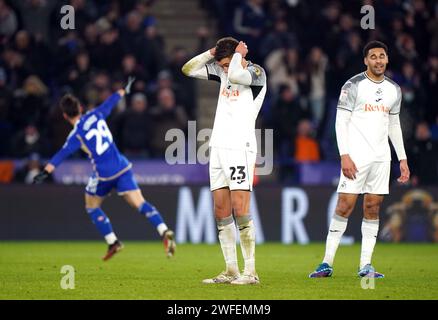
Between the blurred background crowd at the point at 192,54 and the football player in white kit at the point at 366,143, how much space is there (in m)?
7.89

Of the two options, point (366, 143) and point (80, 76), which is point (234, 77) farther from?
point (80, 76)

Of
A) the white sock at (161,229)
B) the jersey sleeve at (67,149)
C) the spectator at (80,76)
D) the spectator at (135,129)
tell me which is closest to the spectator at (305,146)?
the spectator at (135,129)

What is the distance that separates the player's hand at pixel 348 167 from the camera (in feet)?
38.2

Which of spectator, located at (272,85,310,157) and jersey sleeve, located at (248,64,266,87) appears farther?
spectator, located at (272,85,310,157)

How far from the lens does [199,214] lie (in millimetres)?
19281

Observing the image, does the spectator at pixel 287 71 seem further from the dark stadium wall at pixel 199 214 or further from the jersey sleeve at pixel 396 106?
the jersey sleeve at pixel 396 106

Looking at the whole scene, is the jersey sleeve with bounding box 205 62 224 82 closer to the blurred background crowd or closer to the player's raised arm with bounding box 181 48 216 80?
the player's raised arm with bounding box 181 48 216 80

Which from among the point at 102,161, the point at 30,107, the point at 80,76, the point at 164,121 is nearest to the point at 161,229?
the point at 102,161

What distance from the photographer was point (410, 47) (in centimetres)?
2241

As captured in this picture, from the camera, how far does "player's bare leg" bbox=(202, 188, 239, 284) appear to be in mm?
11047

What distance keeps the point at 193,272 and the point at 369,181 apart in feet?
7.64

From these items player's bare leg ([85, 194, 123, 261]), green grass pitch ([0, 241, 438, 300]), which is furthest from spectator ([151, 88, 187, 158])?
player's bare leg ([85, 194, 123, 261])

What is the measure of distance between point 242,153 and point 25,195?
29.9ft

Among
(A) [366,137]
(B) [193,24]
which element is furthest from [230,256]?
(B) [193,24]
